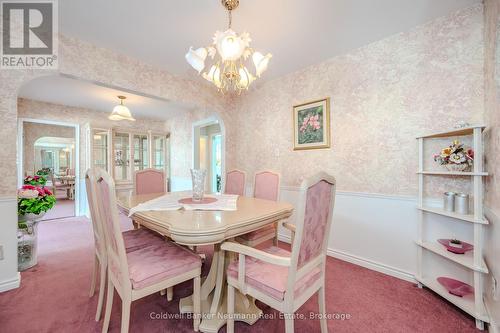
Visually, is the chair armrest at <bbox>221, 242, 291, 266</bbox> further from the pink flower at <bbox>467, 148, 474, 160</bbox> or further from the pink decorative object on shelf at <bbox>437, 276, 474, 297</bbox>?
the pink flower at <bbox>467, 148, 474, 160</bbox>

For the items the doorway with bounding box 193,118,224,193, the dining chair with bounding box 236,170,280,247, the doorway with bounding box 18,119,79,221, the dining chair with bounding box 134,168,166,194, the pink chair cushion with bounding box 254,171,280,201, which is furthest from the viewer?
the doorway with bounding box 193,118,224,193

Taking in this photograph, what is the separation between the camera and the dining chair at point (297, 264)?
978mm

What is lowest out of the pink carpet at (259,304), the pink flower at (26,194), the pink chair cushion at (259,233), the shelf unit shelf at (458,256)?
the pink carpet at (259,304)

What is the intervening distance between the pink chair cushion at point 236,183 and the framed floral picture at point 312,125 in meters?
0.87

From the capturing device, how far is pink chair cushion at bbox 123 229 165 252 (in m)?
1.47

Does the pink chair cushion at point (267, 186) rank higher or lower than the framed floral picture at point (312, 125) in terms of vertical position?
lower

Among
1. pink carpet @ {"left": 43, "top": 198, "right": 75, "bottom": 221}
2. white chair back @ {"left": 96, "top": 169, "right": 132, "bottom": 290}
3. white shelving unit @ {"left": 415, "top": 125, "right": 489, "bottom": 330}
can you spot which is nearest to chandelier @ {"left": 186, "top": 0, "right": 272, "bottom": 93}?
white chair back @ {"left": 96, "top": 169, "right": 132, "bottom": 290}

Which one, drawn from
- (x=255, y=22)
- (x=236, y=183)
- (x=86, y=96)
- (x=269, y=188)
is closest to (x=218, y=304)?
(x=269, y=188)

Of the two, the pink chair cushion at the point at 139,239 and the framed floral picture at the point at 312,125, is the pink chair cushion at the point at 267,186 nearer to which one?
the framed floral picture at the point at 312,125

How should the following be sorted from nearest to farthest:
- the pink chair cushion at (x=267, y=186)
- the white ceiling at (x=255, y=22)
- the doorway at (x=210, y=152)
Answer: the white ceiling at (x=255, y=22) → the pink chair cushion at (x=267, y=186) → the doorway at (x=210, y=152)

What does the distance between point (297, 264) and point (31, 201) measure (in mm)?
2644

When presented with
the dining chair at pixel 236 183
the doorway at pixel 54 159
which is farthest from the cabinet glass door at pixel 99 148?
the dining chair at pixel 236 183

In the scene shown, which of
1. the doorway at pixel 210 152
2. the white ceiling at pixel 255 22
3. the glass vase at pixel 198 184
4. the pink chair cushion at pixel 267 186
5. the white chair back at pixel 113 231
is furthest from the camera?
the doorway at pixel 210 152

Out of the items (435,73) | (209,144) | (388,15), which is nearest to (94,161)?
(209,144)
